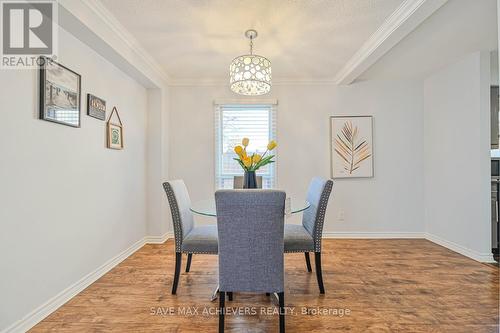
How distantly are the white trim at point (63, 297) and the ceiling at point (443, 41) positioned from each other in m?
3.82

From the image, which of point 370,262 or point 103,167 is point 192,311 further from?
point 370,262

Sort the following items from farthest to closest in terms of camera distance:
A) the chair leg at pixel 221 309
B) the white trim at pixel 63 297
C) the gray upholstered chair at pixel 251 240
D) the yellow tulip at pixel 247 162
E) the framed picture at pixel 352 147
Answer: the framed picture at pixel 352 147 < the yellow tulip at pixel 247 162 < the white trim at pixel 63 297 < the chair leg at pixel 221 309 < the gray upholstered chair at pixel 251 240

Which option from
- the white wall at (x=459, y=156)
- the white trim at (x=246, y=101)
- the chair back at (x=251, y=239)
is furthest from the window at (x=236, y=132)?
the chair back at (x=251, y=239)

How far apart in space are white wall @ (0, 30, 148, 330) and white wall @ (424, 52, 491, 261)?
4062mm

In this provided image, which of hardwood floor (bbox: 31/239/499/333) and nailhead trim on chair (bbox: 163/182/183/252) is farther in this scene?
nailhead trim on chair (bbox: 163/182/183/252)

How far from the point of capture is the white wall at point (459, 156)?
9.52ft

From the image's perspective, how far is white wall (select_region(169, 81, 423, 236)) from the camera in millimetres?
3838

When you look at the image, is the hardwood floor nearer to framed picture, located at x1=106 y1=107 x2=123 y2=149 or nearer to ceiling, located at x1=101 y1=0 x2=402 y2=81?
framed picture, located at x1=106 y1=107 x2=123 y2=149

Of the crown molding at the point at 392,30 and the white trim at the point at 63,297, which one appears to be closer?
the white trim at the point at 63,297

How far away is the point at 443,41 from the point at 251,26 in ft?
6.65

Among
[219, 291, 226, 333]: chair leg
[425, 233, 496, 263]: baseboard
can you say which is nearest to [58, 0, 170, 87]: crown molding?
[219, 291, 226, 333]: chair leg

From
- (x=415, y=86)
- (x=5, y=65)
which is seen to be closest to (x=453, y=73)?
(x=415, y=86)

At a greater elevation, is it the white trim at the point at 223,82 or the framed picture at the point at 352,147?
the white trim at the point at 223,82

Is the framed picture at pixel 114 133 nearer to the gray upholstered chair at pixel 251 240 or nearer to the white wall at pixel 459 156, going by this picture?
the gray upholstered chair at pixel 251 240
